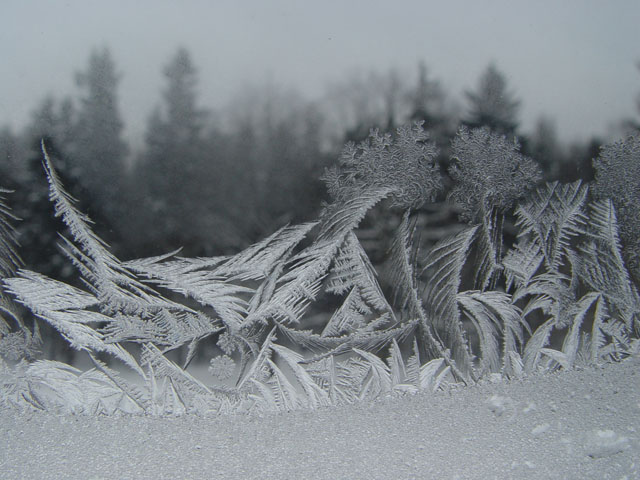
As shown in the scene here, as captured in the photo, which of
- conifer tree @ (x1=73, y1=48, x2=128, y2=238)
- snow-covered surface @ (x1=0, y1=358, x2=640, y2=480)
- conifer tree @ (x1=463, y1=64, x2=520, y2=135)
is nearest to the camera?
snow-covered surface @ (x1=0, y1=358, x2=640, y2=480)

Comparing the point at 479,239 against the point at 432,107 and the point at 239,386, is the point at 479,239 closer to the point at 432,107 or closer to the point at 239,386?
the point at 432,107

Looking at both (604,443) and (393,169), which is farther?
(393,169)

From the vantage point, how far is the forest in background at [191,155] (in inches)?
31.6

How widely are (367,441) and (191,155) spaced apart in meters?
0.49

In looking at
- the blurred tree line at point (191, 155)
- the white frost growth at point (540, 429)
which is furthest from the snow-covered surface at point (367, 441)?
the blurred tree line at point (191, 155)

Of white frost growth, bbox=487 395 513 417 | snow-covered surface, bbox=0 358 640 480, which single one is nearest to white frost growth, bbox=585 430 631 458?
snow-covered surface, bbox=0 358 640 480

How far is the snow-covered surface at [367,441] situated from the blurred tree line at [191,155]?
256mm

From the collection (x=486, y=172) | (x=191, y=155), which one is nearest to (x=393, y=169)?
(x=486, y=172)

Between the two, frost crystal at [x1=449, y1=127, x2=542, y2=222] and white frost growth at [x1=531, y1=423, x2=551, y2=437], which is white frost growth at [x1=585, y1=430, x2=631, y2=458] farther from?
frost crystal at [x1=449, y1=127, x2=542, y2=222]

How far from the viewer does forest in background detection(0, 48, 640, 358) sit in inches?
31.6

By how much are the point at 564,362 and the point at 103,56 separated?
910 millimetres

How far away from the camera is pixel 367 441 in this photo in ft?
2.38

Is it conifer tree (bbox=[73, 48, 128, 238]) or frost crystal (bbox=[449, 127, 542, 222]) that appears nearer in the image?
conifer tree (bbox=[73, 48, 128, 238])

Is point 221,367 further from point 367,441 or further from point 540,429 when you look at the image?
point 540,429
